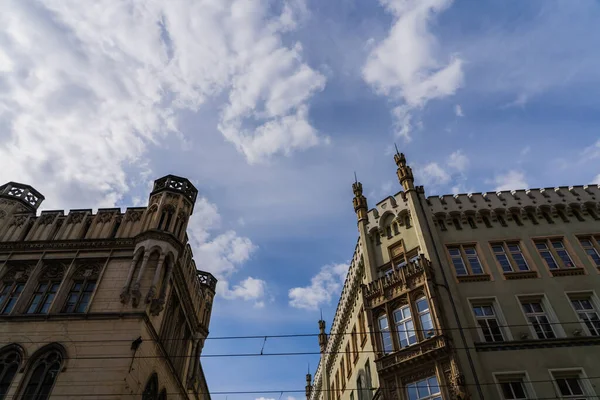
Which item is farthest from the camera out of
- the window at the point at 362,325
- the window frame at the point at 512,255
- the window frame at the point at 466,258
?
the window at the point at 362,325

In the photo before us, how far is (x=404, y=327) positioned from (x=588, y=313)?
11093mm

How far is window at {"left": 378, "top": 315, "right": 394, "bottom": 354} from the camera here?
24.4 m

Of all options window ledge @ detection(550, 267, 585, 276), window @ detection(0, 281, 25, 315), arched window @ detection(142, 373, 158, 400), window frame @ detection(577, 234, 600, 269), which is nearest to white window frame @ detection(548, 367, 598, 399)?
window ledge @ detection(550, 267, 585, 276)

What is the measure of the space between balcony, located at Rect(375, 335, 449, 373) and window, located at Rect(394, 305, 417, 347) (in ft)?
2.52

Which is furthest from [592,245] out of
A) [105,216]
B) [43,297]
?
[43,297]

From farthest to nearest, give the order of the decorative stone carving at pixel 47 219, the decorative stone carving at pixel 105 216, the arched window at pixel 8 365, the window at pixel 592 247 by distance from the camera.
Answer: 1. the decorative stone carving at pixel 47 219
2. the decorative stone carving at pixel 105 216
3. the window at pixel 592 247
4. the arched window at pixel 8 365

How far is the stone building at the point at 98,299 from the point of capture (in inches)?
870

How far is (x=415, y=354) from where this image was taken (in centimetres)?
2242

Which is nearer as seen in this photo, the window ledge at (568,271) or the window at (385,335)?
the window at (385,335)

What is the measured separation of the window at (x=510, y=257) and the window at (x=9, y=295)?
3264 cm

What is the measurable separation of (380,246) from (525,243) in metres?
9.95

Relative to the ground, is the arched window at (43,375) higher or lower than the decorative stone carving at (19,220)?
lower

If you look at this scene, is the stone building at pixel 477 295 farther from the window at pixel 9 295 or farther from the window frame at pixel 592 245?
the window at pixel 9 295

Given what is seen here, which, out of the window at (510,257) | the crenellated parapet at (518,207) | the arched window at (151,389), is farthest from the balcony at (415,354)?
the arched window at (151,389)
